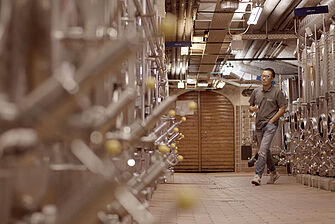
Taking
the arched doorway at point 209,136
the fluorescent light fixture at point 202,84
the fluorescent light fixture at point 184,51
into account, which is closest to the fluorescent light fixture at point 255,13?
the fluorescent light fixture at point 184,51

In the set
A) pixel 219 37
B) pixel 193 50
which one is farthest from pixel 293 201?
pixel 193 50

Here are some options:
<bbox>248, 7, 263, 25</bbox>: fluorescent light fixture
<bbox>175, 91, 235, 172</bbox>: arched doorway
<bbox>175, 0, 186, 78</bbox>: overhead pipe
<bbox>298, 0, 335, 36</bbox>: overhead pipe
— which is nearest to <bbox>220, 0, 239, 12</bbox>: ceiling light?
<bbox>248, 7, 263, 25</bbox>: fluorescent light fixture

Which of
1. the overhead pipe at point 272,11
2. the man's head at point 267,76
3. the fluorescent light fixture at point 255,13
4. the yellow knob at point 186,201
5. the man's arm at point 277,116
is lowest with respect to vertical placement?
the yellow knob at point 186,201

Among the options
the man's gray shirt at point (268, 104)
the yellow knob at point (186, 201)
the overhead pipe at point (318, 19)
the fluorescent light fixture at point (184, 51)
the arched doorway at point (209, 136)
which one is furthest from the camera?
the arched doorway at point (209, 136)

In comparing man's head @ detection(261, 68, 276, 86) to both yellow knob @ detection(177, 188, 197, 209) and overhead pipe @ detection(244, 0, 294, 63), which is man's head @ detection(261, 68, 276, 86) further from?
yellow knob @ detection(177, 188, 197, 209)

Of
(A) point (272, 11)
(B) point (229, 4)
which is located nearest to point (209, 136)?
(A) point (272, 11)

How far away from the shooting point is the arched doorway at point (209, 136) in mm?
16422

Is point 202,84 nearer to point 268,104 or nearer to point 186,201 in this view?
point 268,104

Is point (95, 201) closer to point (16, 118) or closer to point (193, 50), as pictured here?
point (16, 118)

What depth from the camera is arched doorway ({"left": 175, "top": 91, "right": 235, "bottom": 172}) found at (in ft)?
53.9

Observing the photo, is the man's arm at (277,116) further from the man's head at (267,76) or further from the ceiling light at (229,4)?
the ceiling light at (229,4)

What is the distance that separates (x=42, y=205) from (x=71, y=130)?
24 cm

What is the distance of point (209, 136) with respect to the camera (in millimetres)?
16703

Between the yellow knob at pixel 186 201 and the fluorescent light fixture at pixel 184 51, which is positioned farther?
the fluorescent light fixture at pixel 184 51
